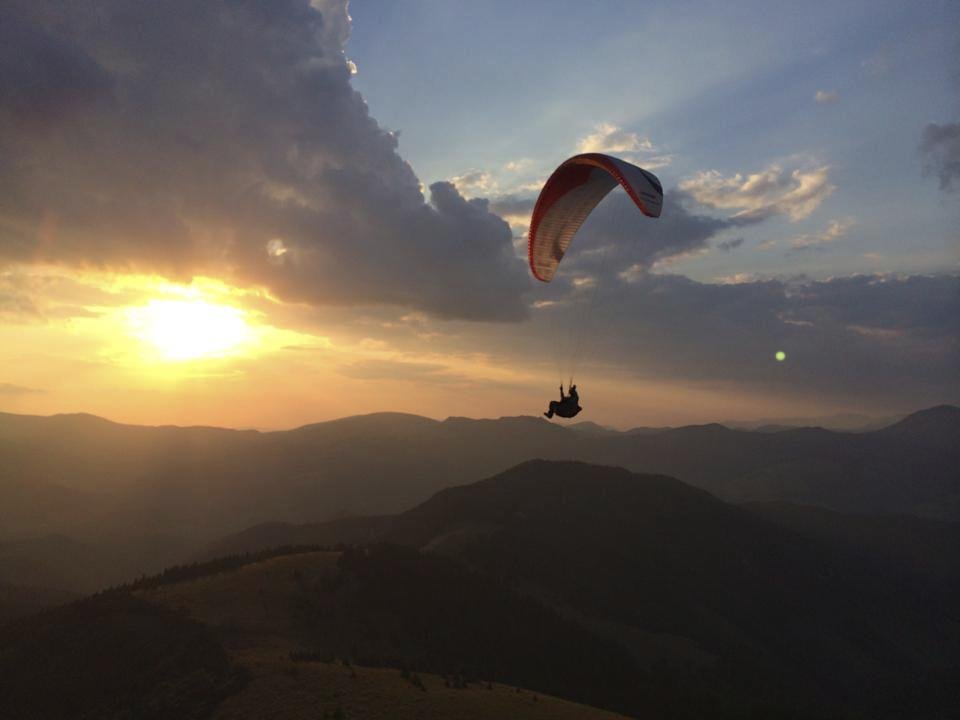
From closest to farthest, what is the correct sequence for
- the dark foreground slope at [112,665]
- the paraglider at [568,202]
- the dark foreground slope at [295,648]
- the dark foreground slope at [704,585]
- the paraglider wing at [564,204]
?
the paraglider at [568,202] → the paraglider wing at [564,204] → the dark foreground slope at [295,648] → the dark foreground slope at [112,665] → the dark foreground slope at [704,585]

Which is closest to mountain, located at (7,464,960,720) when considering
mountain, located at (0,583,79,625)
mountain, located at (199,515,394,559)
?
mountain, located at (199,515,394,559)

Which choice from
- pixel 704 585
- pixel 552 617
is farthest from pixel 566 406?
pixel 704 585

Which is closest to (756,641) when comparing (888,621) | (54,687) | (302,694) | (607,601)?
(607,601)

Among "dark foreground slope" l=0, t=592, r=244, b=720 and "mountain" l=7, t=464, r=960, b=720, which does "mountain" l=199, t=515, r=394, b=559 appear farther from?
"dark foreground slope" l=0, t=592, r=244, b=720

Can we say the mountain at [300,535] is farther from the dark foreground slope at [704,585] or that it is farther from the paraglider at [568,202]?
the paraglider at [568,202]

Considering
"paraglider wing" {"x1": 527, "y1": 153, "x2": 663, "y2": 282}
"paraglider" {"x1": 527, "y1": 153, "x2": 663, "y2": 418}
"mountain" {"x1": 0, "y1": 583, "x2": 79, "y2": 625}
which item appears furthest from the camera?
"mountain" {"x1": 0, "y1": 583, "x2": 79, "y2": 625}

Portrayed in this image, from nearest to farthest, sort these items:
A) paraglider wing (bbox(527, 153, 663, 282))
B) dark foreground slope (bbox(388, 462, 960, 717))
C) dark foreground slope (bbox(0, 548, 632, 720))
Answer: paraglider wing (bbox(527, 153, 663, 282)), dark foreground slope (bbox(0, 548, 632, 720)), dark foreground slope (bbox(388, 462, 960, 717))

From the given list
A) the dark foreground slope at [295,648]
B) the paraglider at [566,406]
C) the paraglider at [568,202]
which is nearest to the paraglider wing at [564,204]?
the paraglider at [568,202]

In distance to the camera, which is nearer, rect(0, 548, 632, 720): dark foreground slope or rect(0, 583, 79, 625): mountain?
rect(0, 548, 632, 720): dark foreground slope
